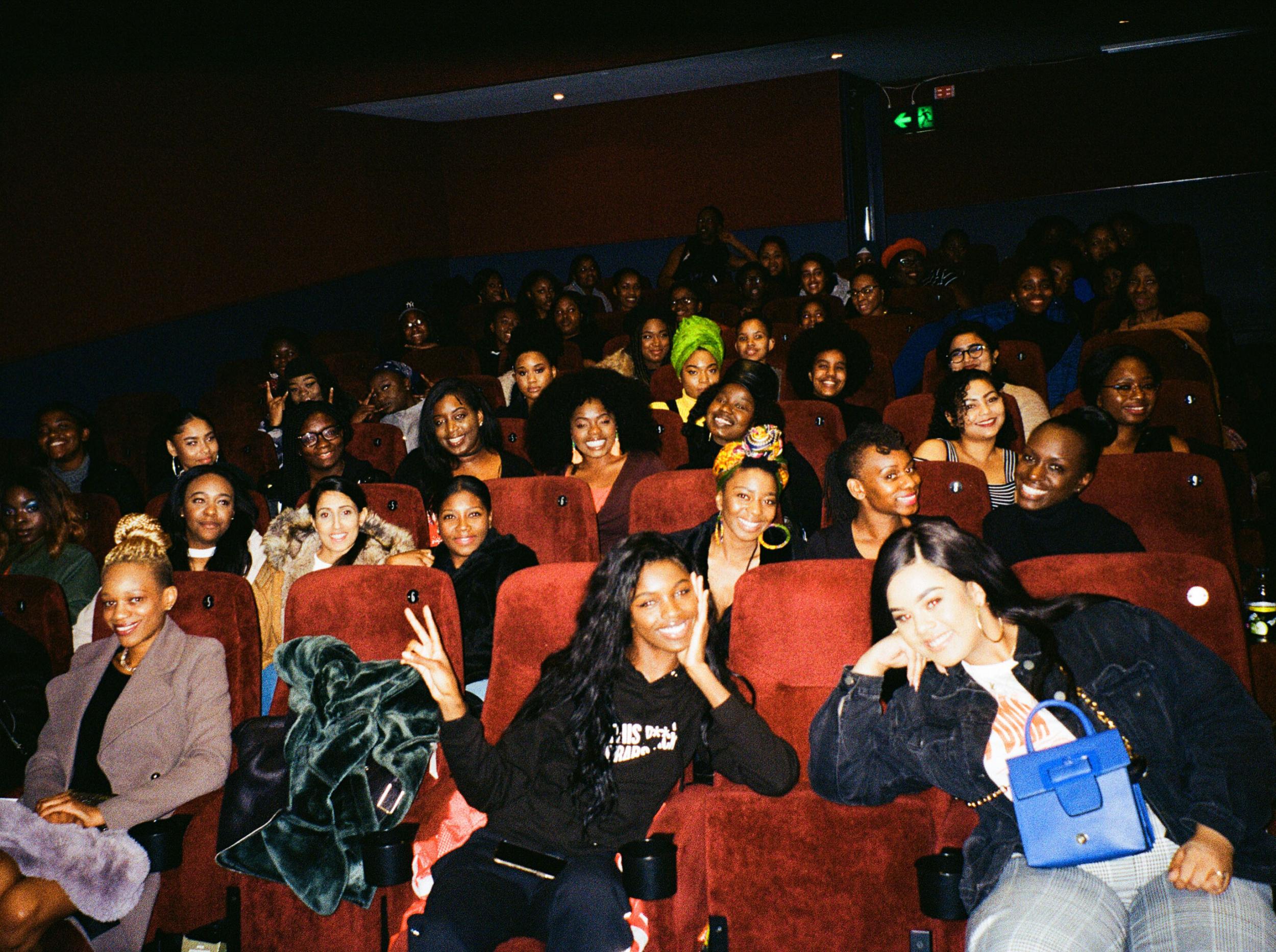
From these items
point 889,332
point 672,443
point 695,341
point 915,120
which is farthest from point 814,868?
point 915,120

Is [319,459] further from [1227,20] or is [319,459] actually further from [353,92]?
[1227,20]

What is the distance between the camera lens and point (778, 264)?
8.15m

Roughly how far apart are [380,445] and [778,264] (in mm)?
4380

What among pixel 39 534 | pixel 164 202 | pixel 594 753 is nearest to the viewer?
pixel 594 753

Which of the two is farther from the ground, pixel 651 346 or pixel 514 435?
pixel 651 346

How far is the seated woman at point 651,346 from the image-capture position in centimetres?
555

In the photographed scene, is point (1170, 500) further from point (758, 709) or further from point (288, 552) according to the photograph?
point (288, 552)

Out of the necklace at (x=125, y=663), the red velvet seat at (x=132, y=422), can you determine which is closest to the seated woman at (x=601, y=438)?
the necklace at (x=125, y=663)

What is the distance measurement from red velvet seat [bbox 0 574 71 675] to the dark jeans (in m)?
1.65

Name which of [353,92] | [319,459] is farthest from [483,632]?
[353,92]

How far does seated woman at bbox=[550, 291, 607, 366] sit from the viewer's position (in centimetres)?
674

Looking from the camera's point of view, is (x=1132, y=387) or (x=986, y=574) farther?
(x=1132, y=387)

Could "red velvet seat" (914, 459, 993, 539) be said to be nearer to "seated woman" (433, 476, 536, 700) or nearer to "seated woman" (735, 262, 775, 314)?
"seated woman" (433, 476, 536, 700)

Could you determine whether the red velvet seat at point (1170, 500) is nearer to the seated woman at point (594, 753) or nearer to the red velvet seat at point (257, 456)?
the seated woman at point (594, 753)
